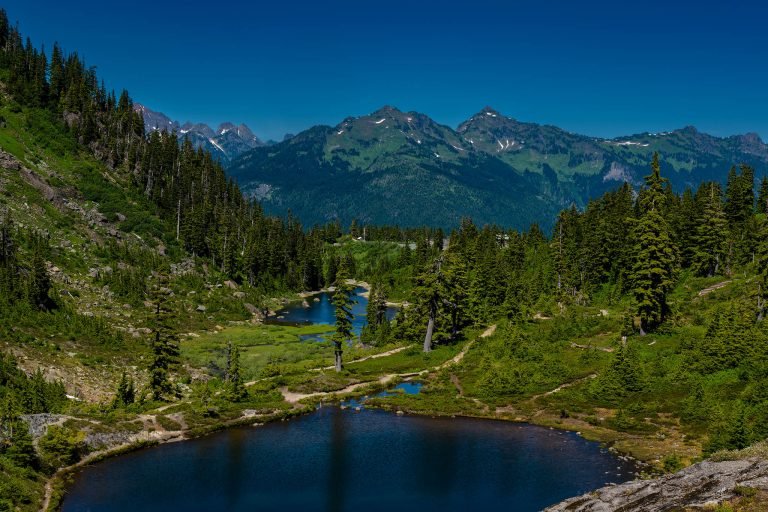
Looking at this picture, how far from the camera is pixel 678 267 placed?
92188mm

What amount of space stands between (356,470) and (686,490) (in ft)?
91.7

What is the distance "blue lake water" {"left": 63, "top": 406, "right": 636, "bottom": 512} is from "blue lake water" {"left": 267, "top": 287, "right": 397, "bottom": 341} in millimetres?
58528

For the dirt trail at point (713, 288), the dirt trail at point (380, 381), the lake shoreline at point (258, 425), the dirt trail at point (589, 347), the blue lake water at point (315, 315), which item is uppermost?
the dirt trail at point (713, 288)

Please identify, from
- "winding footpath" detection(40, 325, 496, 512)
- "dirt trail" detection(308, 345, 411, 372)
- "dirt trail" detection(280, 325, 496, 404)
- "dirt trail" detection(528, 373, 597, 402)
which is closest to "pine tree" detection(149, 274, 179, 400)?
"winding footpath" detection(40, 325, 496, 512)

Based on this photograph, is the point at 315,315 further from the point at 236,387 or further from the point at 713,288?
the point at 713,288

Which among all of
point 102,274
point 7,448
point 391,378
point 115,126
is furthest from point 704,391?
point 115,126

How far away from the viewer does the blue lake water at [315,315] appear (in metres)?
134

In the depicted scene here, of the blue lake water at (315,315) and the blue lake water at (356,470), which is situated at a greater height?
the blue lake water at (315,315)

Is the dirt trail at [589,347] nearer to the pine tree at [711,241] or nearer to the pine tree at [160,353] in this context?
the pine tree at [711,241]

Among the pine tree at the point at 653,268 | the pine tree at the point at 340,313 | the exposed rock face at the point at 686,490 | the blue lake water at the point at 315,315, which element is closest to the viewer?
the exposed rock face at the point at 686,490

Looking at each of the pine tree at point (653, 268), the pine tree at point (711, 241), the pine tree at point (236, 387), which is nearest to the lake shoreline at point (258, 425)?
the pine tree at point (236, 387)

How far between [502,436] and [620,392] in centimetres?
1444

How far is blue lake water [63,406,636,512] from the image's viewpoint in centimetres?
3991

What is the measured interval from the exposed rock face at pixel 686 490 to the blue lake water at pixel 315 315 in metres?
86.6
